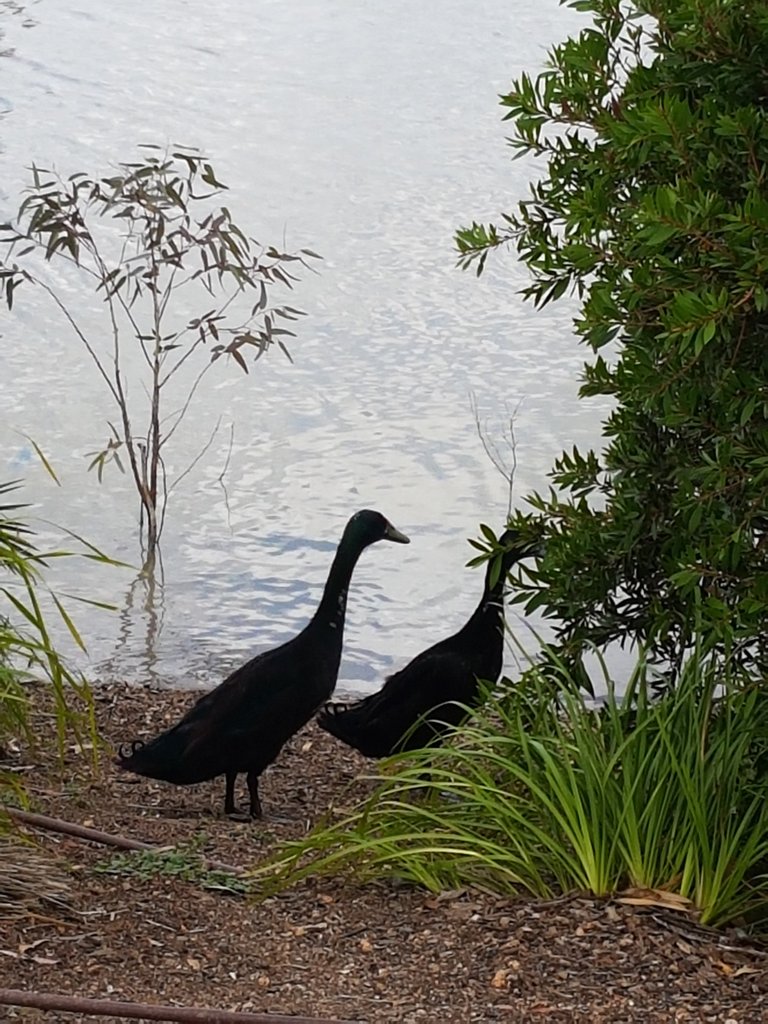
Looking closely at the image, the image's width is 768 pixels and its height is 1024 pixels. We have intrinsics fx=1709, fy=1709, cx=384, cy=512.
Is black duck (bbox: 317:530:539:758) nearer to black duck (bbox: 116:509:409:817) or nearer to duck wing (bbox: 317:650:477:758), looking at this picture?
duck wing (bbox: 317:650:477:758)

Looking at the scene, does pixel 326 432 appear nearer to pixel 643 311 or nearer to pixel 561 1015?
pixel 643 311

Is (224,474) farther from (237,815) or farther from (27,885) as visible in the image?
(27,885)

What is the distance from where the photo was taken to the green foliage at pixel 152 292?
7180 mm

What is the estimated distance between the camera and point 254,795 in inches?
202

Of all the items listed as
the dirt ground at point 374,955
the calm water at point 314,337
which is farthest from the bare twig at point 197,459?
the dirt ground at point 374,955

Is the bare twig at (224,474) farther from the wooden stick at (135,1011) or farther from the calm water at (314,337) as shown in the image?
the wooden stick at (135,1011)

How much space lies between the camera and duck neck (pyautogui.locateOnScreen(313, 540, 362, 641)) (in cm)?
535

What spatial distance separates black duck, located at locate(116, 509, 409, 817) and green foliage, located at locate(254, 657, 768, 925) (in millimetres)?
831

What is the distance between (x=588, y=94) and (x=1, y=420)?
5.52 meters

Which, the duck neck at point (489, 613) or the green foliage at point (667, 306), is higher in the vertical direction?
the green foliage at point (667, 306)

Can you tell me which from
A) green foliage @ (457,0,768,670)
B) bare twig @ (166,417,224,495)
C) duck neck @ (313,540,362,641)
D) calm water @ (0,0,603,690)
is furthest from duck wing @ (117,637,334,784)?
bare twig @ (166,417,224,495)

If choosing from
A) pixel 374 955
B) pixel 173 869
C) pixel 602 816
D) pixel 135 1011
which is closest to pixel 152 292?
pixel 173 869

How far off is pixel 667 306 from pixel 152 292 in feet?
17.4

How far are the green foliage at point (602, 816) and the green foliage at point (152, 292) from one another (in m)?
3.26
